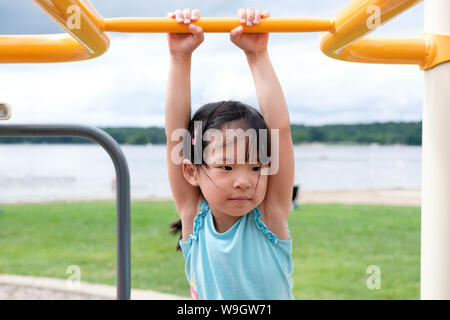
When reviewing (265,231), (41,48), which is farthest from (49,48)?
(265,231)

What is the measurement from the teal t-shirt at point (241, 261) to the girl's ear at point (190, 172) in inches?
3.4

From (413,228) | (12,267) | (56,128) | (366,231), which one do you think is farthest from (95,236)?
(56,128)

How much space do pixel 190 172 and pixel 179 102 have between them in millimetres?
152

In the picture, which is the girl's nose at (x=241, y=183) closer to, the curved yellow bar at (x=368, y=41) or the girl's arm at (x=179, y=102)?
the girl's arm at (x=179, y=102)

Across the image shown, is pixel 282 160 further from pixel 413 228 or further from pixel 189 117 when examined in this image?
pixel 413 228

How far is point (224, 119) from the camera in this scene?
0.98 m

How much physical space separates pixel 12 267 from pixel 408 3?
436cm

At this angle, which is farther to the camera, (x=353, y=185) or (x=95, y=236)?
(x=353, y=185)

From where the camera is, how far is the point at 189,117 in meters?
1.04

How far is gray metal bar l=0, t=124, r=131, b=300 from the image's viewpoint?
48.9 inches

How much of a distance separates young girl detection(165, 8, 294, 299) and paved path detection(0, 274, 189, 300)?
204cm

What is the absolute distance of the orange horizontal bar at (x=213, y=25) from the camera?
2.65 ft

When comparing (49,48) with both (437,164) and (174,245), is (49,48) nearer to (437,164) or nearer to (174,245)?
(437,164)
